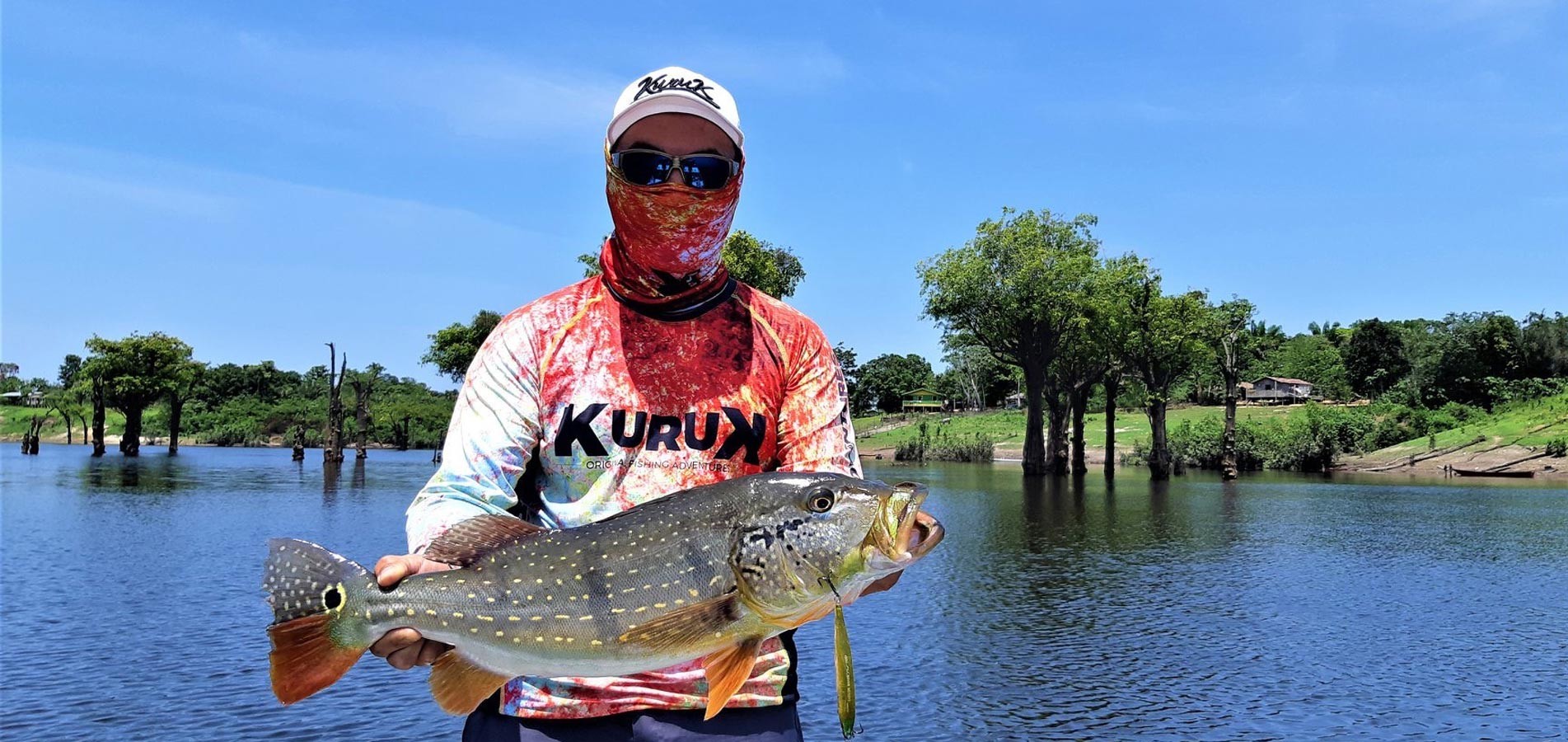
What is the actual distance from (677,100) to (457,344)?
272 feet

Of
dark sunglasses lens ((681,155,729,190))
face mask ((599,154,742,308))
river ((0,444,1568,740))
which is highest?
dark sunglasses lens ((681,155,729,190))

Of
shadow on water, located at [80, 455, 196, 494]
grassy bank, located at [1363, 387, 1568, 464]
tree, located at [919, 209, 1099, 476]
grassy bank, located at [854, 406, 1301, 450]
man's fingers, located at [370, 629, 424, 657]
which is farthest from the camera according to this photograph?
grassy bank, located at [854, 406, 1301, 450]

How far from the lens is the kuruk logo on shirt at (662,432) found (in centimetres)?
294

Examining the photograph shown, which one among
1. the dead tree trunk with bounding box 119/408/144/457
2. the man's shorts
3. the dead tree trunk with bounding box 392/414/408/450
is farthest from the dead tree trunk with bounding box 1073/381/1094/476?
the dead tree trunk with bounding box 392/414/408/450

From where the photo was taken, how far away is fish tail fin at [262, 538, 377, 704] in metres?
2.52

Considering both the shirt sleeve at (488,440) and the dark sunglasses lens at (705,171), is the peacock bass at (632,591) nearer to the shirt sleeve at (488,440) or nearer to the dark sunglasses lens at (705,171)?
the shirt sleeve at (488,440)

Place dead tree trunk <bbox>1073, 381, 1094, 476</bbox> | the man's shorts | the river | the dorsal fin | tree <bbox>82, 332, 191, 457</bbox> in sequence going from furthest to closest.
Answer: tree <bbox>82, 332, 191, 457</bbox> < dead tree trunk <bbox>1073, 381, 1094, 476</bbox> < the river < the man's shorts < the dorsal fin

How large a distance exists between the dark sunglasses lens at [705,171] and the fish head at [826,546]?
1062mm

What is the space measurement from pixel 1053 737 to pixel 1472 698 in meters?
6.72

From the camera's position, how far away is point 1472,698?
51.5 ft

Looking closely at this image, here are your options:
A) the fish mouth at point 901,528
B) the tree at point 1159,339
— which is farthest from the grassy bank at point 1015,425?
the fish mouth at point 901,528

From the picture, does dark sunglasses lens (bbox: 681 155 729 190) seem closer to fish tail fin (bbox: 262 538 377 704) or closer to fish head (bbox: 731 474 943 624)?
fish head (bbox: 731 474 943 624)

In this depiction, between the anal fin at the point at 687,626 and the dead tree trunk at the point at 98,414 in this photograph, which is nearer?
the anal fin at the point at 687,626

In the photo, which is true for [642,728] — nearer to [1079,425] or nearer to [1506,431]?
[1079,425]
